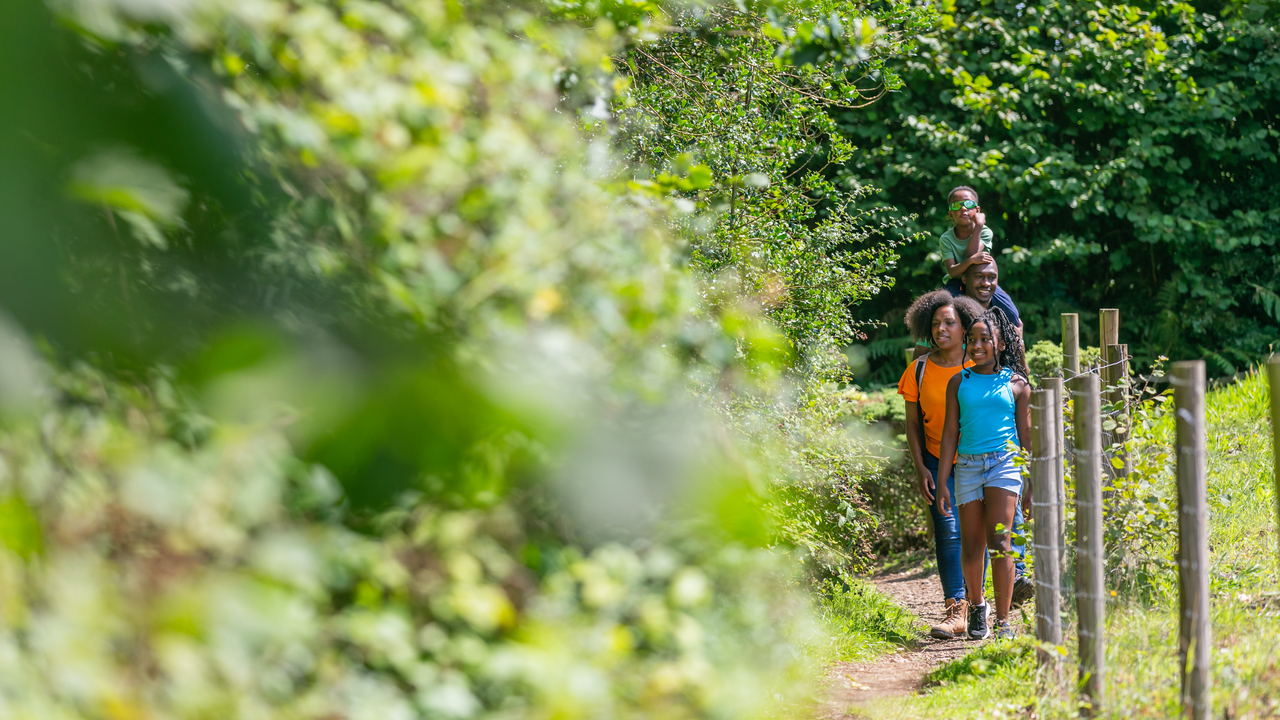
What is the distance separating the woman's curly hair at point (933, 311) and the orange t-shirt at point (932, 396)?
16cm

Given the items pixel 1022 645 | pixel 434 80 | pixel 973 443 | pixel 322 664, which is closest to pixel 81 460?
pixel 322 664

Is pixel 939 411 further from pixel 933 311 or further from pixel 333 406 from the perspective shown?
pixel 333 406

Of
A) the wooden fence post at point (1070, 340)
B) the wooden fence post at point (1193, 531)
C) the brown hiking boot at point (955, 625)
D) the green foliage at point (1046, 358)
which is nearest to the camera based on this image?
the wooden fence post at point (1193, 531)

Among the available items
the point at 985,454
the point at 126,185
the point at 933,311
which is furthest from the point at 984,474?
the point at 126,185

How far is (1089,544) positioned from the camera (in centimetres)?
313

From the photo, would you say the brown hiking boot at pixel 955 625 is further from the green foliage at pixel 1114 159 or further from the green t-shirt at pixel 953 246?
the green foliage at pixel 1114 159

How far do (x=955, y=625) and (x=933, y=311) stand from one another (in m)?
1.71

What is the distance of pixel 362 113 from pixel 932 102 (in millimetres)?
11102

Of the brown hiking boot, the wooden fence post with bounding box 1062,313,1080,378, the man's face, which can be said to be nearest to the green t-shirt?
the man's face

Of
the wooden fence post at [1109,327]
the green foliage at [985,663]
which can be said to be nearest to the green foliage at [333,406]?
the green foliage at [985,663]

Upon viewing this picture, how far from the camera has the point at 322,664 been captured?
1.28 metres

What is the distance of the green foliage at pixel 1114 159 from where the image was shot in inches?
416

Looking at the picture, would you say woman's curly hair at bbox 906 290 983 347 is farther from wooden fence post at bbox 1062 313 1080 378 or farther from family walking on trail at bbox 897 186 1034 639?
wooden fence post at bbox 1062 313 1080 378

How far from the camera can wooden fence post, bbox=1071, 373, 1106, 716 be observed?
10.0ft
